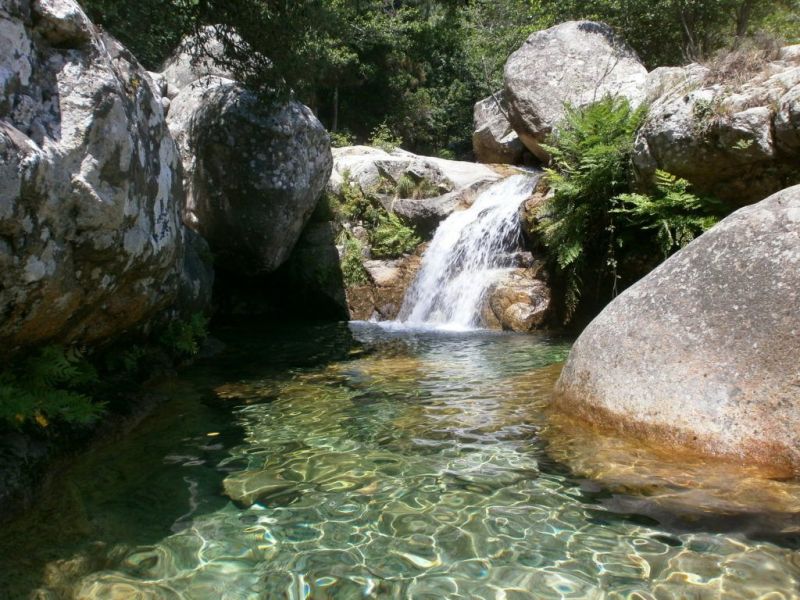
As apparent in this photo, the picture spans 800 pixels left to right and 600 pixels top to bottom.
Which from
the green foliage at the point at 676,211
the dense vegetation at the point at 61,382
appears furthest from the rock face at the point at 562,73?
the dense vegetation at the point at 61,382


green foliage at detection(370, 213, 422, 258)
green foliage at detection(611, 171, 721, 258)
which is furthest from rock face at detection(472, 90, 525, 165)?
green foliage at detection(611, 171, 721, 258)

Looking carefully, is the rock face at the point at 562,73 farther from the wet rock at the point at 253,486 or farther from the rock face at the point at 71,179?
the wet rock at the point at 253,486

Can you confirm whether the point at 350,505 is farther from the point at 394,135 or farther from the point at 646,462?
the point at 394,135

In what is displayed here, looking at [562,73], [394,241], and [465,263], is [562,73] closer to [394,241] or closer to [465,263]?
[394,241]

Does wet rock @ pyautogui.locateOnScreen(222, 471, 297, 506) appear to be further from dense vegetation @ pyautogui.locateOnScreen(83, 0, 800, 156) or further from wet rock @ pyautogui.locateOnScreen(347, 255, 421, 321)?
wet rock @ pyautogui.locateOnScreen(347, 255, 421, 321)

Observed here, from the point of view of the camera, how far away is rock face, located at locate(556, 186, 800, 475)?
3799mm

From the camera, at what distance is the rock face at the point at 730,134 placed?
23.7ft

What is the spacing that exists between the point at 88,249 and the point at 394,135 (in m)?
22.4

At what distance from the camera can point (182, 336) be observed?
22.8ft

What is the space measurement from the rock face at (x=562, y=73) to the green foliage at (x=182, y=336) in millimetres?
9833

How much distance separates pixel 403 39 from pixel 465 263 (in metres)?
15.4

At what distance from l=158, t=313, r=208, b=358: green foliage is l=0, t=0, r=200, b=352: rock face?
1533mm

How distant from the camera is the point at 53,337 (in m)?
4.45

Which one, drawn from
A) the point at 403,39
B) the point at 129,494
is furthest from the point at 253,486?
the point at 403,39
